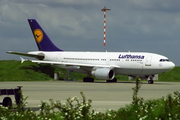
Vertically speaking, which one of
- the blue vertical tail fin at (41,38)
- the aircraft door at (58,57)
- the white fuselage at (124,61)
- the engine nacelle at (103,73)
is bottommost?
the engine nacelle at (103,73)

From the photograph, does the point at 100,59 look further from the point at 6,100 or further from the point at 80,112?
the point at 80,112

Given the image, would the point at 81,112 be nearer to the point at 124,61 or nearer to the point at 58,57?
the point at 124,61

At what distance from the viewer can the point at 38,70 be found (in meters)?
56.7

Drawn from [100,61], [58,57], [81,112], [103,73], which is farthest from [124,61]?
[81,112]

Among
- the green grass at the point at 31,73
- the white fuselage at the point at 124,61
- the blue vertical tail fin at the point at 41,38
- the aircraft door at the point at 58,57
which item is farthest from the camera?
the blue vertical tail fin at the point at 41,38

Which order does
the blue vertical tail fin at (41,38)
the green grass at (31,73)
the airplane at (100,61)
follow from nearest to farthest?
the airplane at (100,61)
the green grass at (31,73)
the blue vertical tail fin at (41,38)

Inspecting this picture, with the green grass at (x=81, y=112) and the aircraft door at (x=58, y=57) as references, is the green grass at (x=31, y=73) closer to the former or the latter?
the aircraft door at (x=58, y=57)

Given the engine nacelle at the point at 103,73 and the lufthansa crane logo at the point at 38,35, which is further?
the lufthansa crane logo at the point at 38,35

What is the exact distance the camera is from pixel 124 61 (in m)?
41.9

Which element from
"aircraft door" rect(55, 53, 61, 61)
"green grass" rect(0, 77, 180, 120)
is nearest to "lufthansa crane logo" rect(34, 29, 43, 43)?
"aircraft door" rect(55, 53, 61, 61)

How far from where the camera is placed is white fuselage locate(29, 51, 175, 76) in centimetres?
3988

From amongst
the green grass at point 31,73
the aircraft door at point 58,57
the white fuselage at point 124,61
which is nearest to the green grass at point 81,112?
the white fuselage at point 124,61

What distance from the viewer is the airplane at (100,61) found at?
132 feet

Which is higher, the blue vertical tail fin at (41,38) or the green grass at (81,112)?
the blue vertical tail fin at (41,38)
